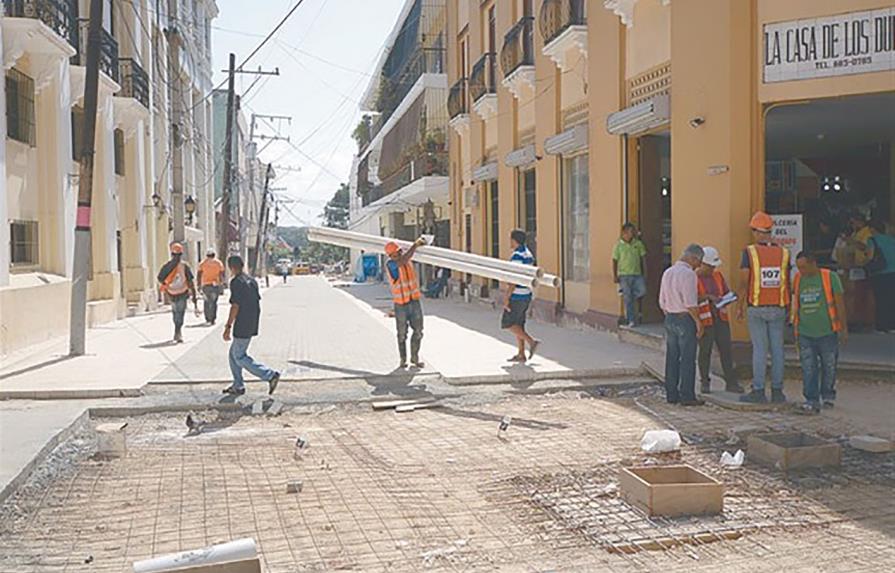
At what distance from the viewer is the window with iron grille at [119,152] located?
21.8m

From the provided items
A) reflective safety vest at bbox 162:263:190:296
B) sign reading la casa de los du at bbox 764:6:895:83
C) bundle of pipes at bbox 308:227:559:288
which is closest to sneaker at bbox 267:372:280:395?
bundle of pipes at bbox 308:227:559:288

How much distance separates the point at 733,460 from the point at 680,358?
2.33 m

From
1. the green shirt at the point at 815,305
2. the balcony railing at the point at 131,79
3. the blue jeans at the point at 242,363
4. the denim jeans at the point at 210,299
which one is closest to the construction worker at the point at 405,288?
the blue jeans at the point at 242,363

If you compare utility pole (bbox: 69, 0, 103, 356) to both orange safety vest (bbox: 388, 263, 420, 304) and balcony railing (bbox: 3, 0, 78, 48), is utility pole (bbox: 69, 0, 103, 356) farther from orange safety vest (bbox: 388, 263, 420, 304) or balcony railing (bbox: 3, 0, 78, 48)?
orange safety vest (bbox: 388, 263, 420, 304)

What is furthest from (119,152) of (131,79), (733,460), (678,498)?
(678,498)

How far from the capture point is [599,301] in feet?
47.5

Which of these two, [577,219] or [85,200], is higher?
[85,200]

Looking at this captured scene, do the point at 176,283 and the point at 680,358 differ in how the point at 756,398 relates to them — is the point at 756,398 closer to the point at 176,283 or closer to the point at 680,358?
the point at 680,358

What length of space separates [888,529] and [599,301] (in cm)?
950

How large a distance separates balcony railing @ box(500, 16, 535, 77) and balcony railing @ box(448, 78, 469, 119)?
17.1 ft

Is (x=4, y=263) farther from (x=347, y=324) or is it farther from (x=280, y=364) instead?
(x=347, y=324)

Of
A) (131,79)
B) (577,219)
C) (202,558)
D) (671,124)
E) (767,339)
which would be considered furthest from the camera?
(131,79)

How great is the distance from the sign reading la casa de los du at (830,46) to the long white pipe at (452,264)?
3.88m

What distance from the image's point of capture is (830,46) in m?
9.88
